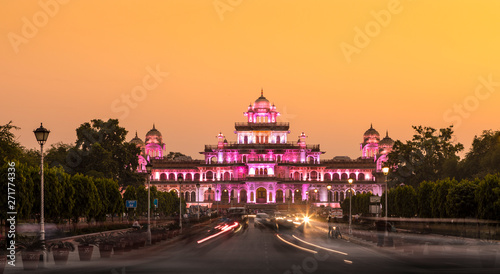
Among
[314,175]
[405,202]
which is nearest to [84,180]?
[405,202]

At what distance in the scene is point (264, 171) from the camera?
189 meters

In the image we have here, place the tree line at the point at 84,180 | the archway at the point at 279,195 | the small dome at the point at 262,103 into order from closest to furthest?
the tree line at the point at 84,180, the archway at the point at 279,195, the small dome at the point at 262,103

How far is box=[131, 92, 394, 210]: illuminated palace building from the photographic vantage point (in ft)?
615

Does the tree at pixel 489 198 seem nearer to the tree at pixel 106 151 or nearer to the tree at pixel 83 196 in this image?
the tree at pixel 83 196

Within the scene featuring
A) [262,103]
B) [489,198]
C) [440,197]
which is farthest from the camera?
[262,103]

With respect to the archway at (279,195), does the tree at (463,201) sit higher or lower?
higher

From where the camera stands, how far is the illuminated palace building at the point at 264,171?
615 ft

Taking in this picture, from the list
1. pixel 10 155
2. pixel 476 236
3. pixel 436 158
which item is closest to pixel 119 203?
pixel 10 155

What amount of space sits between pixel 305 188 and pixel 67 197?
13884 centimetres

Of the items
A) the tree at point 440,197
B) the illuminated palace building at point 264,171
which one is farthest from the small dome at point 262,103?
the tree at point 440,197

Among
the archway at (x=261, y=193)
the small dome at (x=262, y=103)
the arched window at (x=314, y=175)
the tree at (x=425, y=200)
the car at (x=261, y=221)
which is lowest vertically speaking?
the car at (x=261, y=221)

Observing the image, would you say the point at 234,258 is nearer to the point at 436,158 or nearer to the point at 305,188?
the point at 436,158

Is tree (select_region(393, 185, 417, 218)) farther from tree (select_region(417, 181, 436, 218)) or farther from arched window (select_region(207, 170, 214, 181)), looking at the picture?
arched window (select_region(207, 170, 214, 181))

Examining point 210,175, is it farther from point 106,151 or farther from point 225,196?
point 106,151
